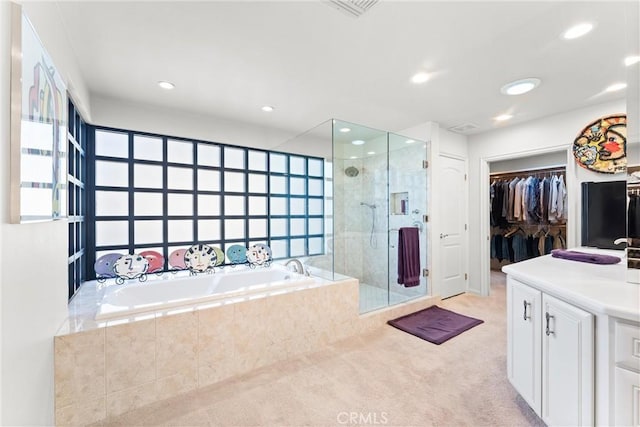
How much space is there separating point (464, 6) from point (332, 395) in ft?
8.38

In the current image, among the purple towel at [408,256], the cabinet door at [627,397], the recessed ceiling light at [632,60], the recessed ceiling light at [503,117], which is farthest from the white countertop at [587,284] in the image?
the recessed ceiling light at [503,117]

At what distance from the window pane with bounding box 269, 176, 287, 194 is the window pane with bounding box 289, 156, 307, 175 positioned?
187mm

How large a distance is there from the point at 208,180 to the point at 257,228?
94 cm

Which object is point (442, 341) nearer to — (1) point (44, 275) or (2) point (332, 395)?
(2) point (332, 395)

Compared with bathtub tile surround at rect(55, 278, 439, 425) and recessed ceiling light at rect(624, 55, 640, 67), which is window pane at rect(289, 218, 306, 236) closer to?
bathtub tile surround at rect(55, 278, 439, 425)

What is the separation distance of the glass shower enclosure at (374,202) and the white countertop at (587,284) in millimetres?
1848

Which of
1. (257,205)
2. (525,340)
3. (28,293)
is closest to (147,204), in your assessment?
(257,205)

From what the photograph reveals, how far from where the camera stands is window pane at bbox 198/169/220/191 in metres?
3.46

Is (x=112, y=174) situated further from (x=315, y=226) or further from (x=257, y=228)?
(x=315, y=226)

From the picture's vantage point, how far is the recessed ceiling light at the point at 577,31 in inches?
69.1

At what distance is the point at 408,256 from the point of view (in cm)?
357

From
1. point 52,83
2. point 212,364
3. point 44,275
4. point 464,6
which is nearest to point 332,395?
point 212,364

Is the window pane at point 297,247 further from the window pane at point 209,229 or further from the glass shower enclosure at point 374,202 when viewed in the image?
the window pane at point 209,229

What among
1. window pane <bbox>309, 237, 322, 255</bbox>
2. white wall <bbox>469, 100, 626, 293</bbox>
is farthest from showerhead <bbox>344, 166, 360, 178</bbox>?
white wall <bbox>469, 100, 626, 293</bbox>
